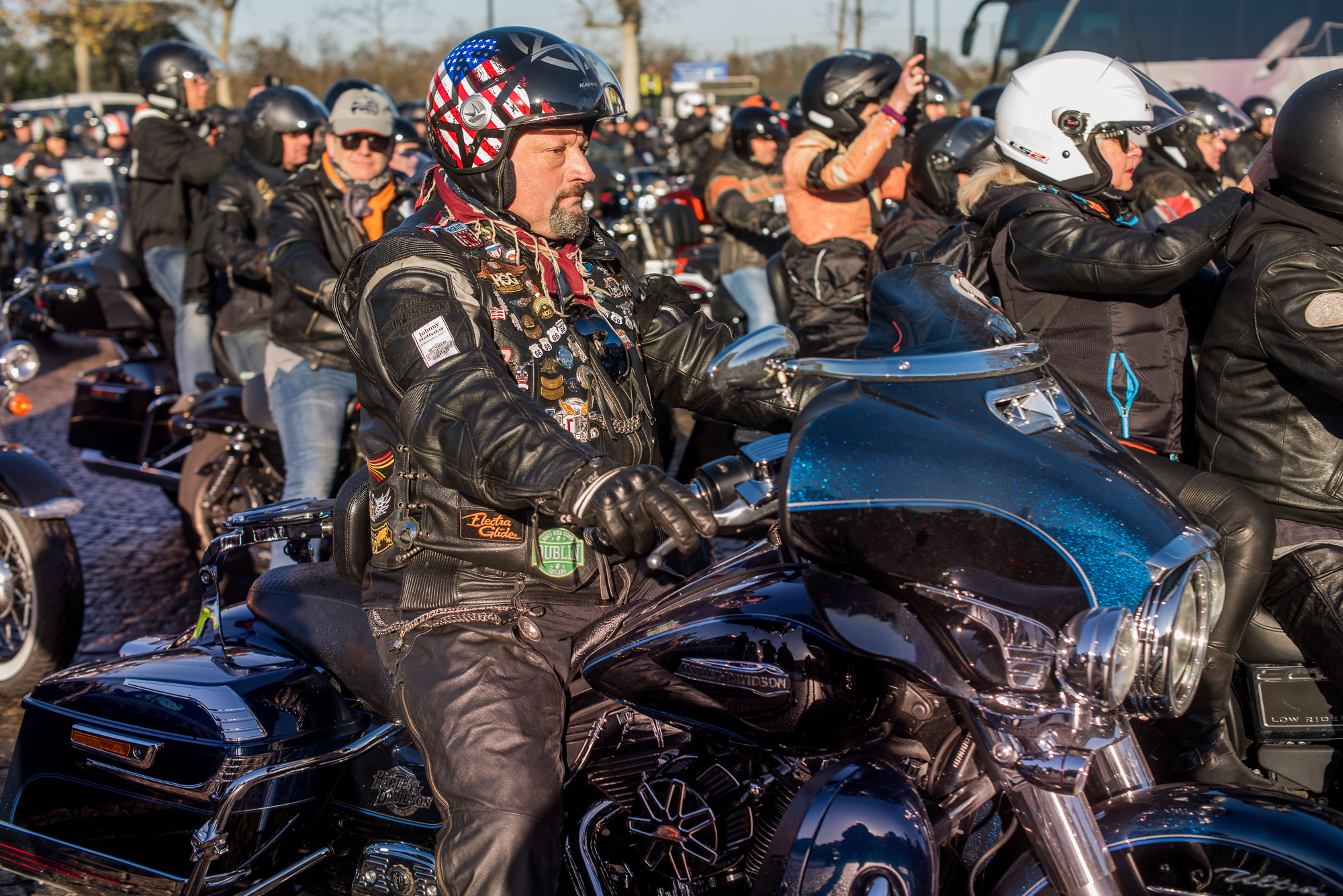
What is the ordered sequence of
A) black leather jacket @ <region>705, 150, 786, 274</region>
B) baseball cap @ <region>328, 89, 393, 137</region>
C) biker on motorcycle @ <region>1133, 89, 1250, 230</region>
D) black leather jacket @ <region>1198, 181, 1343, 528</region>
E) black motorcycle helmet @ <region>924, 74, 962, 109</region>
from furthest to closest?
black motorcycle helmet @ <region>924, 74, 962, 109</region> < black leather jacket @ <region>705, 150, 786, 274</region> < biker on motorcycle @ <region>1133, 89, 1250, 230</region> < baseball cap @ <region>328, 89, 393, 137</region> < black leather jacket @ <region>1198, 181, 1343, 528</region>

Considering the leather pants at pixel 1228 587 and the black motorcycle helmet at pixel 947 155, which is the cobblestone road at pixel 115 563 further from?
the black motorcycle helmet at pixel 947 155

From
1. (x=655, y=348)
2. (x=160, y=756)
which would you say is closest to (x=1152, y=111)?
(x=655, y=348)

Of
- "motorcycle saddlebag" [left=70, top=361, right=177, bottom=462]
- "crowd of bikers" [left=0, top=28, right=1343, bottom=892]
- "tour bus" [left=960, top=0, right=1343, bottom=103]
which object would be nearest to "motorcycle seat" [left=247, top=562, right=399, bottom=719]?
"crowd of bikers" [left=0, top=28, right=1343, bottom=892]

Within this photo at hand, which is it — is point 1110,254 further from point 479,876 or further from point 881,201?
point 881,201

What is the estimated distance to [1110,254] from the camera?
278cm

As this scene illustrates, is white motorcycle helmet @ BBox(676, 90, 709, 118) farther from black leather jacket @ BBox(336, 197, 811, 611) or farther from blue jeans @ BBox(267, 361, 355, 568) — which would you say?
black leather jacket @ BBox(336, 197, 811, 611)

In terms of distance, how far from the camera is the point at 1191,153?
23.8ft

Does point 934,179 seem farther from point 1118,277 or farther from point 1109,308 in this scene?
point 1118,277

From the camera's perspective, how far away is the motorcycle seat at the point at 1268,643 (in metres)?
2.68

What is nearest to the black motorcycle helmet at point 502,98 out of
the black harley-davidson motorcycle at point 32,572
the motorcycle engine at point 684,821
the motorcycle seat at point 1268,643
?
the motorcycle engine at point 684,821

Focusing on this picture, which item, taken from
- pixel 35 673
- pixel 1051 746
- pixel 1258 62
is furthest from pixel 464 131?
pixel 1258 62

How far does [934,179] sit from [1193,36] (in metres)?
11.6

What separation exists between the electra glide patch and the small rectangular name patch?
32cm

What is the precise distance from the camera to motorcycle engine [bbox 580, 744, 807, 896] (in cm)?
202
